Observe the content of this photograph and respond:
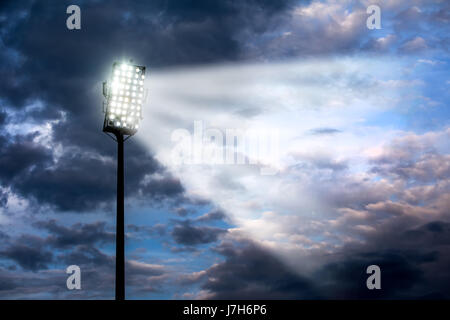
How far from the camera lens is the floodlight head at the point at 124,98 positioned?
13977 millimetres

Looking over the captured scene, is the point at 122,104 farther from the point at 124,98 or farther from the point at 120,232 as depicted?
the point at 120,232

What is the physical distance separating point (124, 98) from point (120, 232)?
15.5ft

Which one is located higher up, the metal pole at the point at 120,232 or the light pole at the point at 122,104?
the light pole at the point at 122,104

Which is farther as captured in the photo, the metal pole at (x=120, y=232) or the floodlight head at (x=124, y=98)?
the floodlight head at (x=124, y=98)

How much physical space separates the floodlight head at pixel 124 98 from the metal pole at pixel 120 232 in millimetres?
427

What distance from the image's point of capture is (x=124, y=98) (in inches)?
562

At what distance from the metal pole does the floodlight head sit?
427 mm

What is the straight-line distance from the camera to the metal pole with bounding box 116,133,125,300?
12188 millimetres

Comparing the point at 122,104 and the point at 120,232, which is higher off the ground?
the point at 122,104

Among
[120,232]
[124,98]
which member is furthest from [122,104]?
[120,232]
